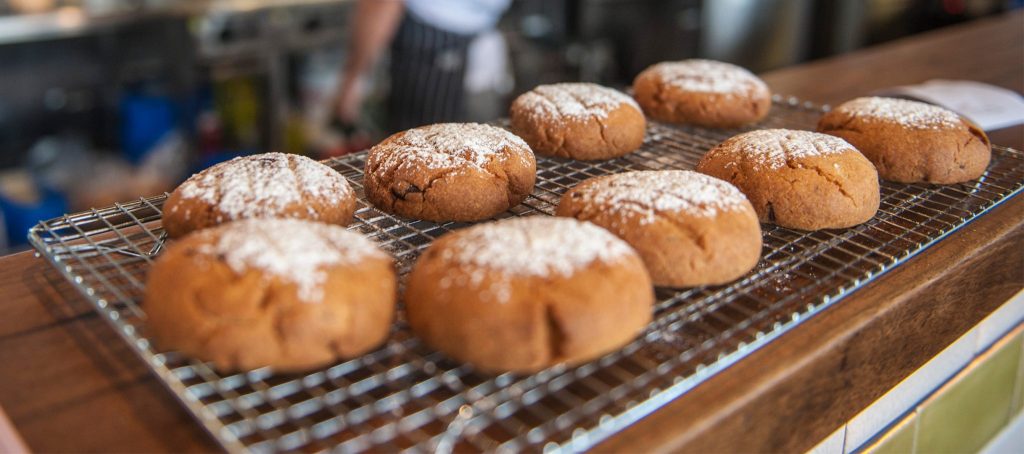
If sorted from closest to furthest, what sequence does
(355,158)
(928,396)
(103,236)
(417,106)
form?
(103,236)
(928,396)
(355,158)
(417,106)

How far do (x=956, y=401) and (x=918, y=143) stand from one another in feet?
1.77

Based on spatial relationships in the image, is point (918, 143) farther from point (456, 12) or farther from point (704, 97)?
point (456, 12)

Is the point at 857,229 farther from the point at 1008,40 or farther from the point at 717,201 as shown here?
the point at 1008,40

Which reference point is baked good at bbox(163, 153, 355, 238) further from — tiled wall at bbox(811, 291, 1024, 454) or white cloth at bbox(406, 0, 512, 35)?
white cloth at bbox(406, 0, 512, 35)

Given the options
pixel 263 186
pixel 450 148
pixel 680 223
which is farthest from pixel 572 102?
pixel 263 186

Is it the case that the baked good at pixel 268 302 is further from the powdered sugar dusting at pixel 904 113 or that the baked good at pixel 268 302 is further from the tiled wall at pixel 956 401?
the powdered sugar dusting at pixel 904 113

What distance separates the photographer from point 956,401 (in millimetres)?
1715

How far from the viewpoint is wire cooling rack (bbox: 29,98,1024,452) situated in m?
0.97

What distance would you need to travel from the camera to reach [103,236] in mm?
1483

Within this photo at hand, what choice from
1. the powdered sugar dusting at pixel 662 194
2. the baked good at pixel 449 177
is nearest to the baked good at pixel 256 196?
the baked good at pixel 449 177

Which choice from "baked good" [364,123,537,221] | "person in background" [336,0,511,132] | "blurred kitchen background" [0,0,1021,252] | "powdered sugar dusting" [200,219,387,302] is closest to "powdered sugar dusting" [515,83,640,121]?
"baked good" [364,123,537,221]

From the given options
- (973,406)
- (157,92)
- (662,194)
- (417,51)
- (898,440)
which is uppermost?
(662,194)

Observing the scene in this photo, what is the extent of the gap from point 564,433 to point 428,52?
2.74 meters

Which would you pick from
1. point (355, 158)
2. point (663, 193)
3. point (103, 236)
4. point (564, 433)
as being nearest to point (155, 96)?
point (355, 158)
